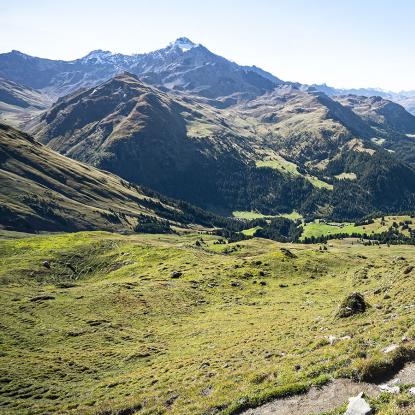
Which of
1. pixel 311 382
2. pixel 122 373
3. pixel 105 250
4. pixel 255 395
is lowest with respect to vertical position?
pixel 105 250

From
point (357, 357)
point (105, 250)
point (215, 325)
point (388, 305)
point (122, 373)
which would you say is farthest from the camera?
point (105, 250)

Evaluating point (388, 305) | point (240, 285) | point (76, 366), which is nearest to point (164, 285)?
point (240, 285)

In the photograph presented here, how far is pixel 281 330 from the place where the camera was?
4628 centimetres

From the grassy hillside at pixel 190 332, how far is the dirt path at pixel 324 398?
733 mm

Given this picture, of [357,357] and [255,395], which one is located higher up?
[357,357]

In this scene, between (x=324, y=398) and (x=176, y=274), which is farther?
(x=176, y=274)

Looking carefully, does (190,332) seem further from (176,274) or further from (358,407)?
(358,407)

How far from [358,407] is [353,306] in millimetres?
25073

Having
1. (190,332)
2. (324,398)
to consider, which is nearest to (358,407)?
(324,398)

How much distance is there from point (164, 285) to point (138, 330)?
22173 mm

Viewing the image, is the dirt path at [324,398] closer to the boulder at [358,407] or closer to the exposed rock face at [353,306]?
the boulder at [358,407]

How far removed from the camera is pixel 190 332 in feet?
188

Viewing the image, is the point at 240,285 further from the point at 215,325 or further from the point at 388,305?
the point at 388,305

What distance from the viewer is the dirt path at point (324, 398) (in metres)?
21.2
